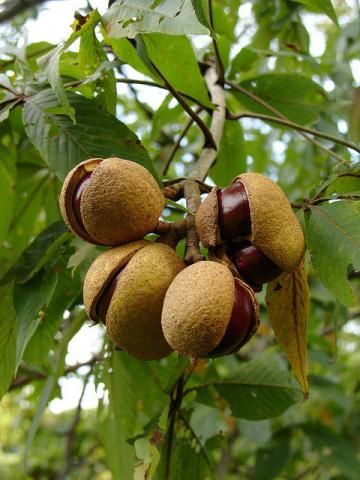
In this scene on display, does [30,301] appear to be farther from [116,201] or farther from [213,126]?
[213,126]

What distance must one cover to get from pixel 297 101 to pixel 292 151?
182 cm

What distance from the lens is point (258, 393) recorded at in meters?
2.08

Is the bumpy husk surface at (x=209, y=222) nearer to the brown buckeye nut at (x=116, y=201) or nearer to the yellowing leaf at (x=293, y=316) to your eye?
the brown buckeye nut at (x=116, y=201)

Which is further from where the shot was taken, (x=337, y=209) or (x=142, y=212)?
(x=337, y=209)

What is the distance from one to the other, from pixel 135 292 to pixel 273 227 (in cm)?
33

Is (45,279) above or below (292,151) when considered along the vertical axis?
above

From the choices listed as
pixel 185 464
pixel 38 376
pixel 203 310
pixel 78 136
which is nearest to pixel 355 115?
pixel 203 310

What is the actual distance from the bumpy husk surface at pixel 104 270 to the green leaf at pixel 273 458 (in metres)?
2.40

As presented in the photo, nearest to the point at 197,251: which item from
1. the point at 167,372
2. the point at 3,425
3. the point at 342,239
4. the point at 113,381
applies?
the point at 342,239

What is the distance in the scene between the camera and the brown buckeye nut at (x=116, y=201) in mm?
1312

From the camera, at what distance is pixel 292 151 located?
14.6ft

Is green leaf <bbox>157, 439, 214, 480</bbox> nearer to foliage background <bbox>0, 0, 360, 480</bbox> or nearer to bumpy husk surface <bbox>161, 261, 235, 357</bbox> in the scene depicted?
foliage background <bbox>0, 0, 360, 480</bbox>

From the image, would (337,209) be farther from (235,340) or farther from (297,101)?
(297,101)

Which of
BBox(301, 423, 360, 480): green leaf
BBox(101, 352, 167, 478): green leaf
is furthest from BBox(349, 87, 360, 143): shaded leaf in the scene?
BBox(301, 423, 360, 480): green leaf
